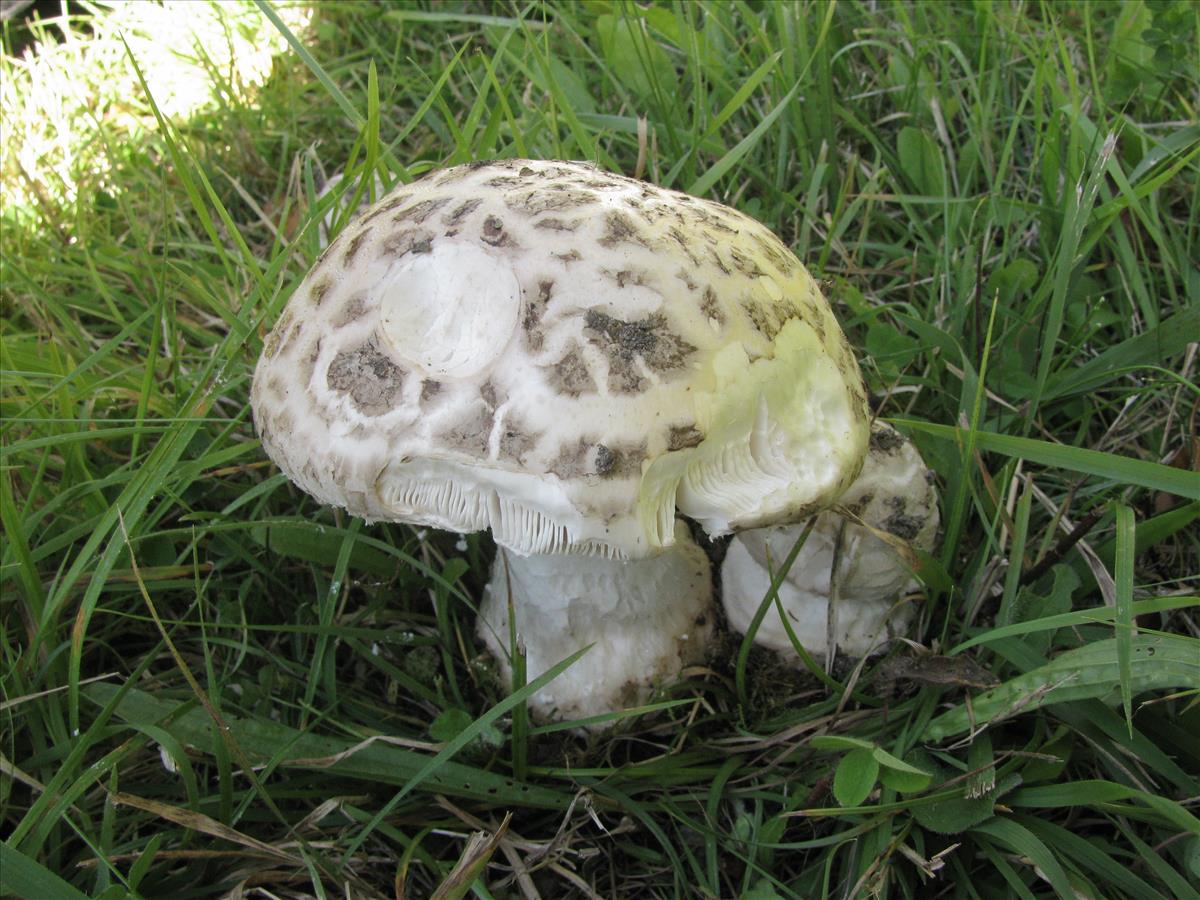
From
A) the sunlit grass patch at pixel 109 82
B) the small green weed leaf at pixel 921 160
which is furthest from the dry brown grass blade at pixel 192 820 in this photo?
the small green weed leaf at pixel 921 160

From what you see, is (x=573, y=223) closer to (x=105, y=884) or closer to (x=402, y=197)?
(x=402, y=197)

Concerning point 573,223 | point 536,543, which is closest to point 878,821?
point 536,543

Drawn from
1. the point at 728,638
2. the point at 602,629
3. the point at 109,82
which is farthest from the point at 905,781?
the point at 109,82

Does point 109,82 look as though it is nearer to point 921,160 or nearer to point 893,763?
point 921,160

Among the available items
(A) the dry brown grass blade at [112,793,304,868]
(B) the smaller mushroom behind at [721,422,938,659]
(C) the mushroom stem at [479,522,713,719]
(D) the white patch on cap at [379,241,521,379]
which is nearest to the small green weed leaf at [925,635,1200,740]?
(B) the smaller mushroom behind at [721,422,938,659]

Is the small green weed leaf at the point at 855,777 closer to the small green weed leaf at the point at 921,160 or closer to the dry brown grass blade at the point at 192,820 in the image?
the dry brown grass blade at the point at 192,820

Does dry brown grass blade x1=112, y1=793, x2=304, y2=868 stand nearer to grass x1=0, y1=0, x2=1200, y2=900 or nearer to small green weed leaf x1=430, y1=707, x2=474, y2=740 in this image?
grass x1=0, y1=0, x2=1200, y2=900
